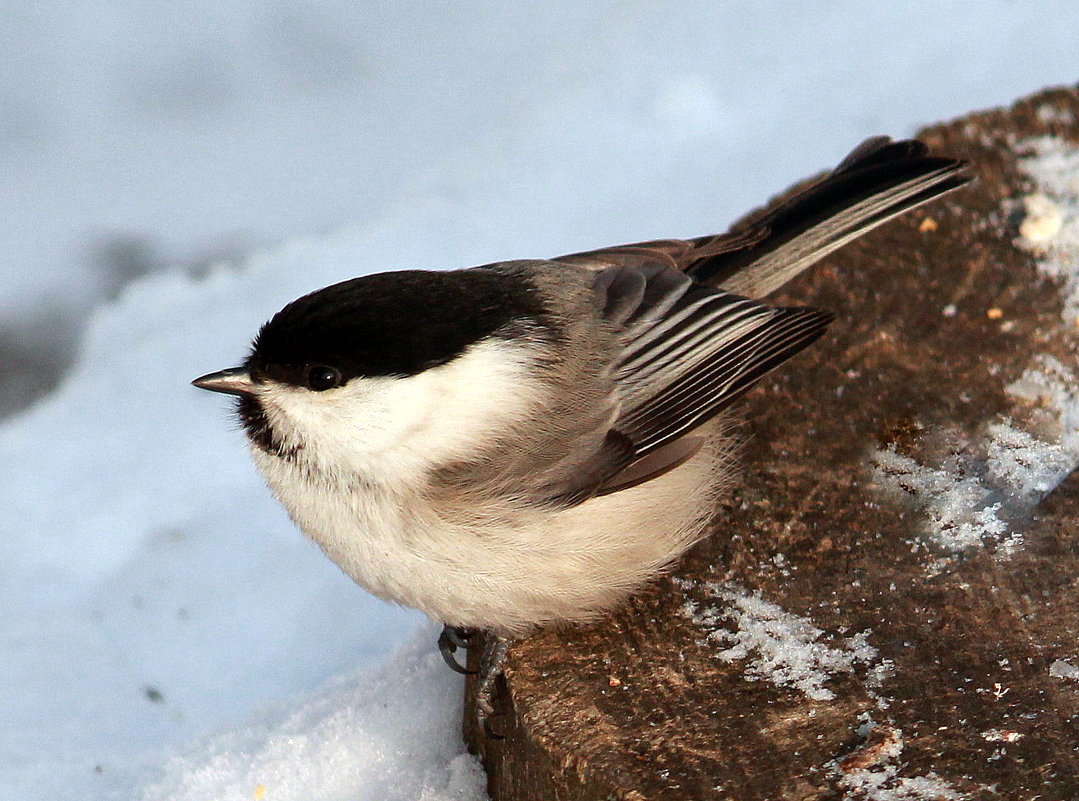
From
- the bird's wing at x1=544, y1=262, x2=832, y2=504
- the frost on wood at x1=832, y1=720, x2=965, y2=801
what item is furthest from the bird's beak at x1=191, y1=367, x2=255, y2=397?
the frost on wood at x1=832, y1=720, x2=965, y2=801

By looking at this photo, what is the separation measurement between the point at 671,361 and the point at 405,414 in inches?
25.2

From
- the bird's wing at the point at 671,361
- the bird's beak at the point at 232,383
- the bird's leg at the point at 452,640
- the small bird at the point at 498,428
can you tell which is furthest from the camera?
the bird's leg at the point at 452,640

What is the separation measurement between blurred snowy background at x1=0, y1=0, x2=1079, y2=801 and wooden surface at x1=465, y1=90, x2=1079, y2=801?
0.48 meters

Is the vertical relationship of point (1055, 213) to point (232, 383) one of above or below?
below

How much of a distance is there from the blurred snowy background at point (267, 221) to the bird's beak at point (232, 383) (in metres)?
0.50

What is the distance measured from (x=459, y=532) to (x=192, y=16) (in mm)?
4904

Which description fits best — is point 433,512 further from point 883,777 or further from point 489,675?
point 883,777

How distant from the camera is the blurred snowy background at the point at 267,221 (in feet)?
10.4

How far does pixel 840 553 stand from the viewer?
2615 mm

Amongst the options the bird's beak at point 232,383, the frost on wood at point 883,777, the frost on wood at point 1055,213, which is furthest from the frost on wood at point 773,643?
the frost on wood at point 1055,213

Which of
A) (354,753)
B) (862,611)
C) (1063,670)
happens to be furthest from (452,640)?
(1063,670)

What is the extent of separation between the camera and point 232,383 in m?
2.46

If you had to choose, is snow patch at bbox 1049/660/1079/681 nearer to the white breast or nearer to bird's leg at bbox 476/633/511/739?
the white breast

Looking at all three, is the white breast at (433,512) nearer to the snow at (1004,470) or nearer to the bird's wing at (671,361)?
the bird's wing at (671,361)
